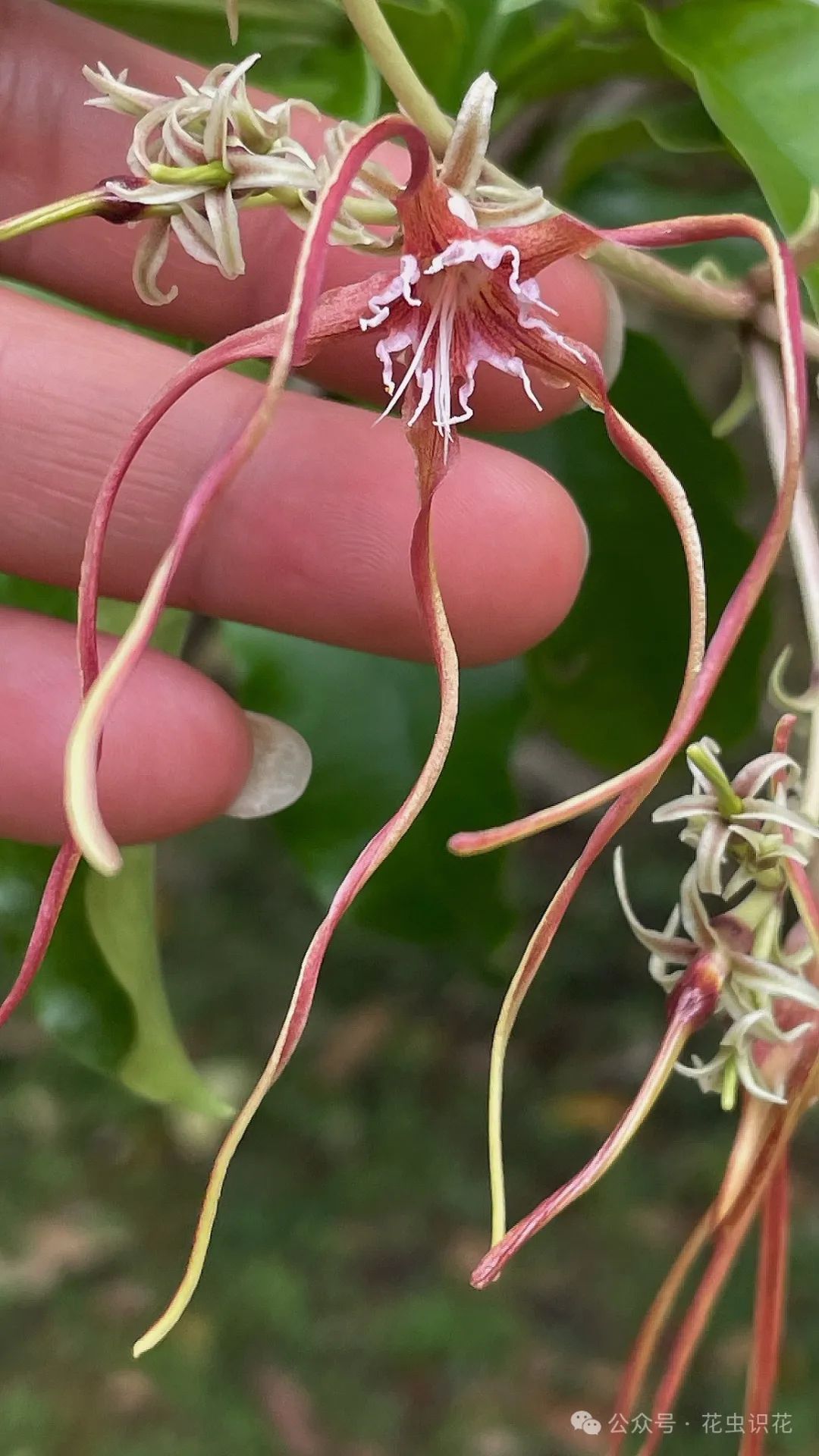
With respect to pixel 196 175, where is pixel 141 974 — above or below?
below

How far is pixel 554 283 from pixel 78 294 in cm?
18

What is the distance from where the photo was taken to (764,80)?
0.36m

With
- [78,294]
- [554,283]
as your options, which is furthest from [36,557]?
[554,283]

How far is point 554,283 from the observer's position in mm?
352

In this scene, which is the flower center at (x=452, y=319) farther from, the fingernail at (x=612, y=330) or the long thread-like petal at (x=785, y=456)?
the fingernail at (x=612, y=330)

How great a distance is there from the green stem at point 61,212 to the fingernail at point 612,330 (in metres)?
0.20

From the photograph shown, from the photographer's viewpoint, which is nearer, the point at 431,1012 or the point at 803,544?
the point at 803,544

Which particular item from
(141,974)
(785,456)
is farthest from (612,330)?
(141,974)

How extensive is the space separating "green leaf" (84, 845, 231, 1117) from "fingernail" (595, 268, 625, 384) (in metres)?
0.25

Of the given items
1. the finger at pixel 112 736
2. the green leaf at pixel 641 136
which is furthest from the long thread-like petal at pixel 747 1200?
the green leaf at pixel 641 136

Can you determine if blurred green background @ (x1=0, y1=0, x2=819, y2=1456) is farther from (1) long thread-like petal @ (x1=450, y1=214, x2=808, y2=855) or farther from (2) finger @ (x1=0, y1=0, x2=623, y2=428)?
(1) long thread-like petal @ (x1=450, y1=214, x2=808, y2=855)

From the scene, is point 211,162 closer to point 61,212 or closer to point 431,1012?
point 61,212

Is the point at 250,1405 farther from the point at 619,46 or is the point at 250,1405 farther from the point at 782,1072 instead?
the point at 619,46

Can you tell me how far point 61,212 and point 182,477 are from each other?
173 mm
